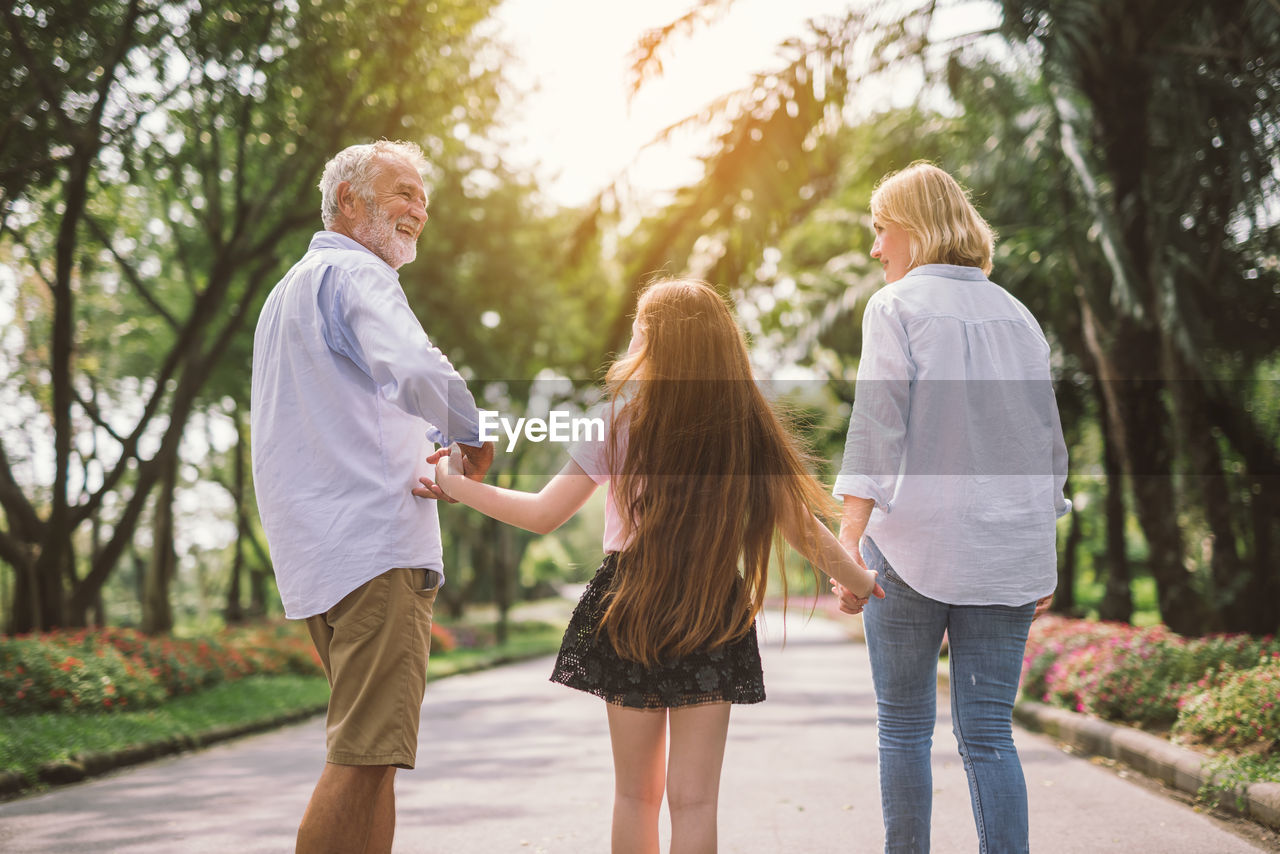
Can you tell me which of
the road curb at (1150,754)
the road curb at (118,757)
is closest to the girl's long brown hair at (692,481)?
the road curb at (1150,754)

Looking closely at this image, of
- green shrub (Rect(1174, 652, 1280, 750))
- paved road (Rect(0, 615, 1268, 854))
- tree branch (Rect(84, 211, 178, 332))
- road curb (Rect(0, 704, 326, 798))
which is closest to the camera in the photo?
paved road (Rect(0, 615, 1268, 854))

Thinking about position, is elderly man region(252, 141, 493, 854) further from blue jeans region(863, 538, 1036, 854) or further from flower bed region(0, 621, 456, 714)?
flower bed region(0, 621, 456, 714)

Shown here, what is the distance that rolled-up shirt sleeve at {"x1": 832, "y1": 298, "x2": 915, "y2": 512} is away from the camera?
3.18 metres

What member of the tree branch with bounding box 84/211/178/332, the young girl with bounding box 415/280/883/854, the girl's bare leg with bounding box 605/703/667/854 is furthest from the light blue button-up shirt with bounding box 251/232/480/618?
the tree branch with bounding box 84/211/178/332

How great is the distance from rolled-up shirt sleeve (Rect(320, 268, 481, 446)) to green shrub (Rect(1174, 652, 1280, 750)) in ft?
15.3

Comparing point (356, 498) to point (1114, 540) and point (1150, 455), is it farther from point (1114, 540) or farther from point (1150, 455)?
point (1114, 540)

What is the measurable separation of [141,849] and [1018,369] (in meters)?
4.21

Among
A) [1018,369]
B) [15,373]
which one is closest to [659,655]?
[1018,369]

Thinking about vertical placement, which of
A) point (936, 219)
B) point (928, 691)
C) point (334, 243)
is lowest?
point (928, 691)

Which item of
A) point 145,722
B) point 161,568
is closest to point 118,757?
point 145,722

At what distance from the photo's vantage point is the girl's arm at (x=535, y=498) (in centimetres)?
295

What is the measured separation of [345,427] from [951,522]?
158 centimetres

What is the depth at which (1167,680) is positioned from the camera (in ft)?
25.2

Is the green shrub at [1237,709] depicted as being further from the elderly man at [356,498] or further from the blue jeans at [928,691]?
the elderly man at [356,498]
